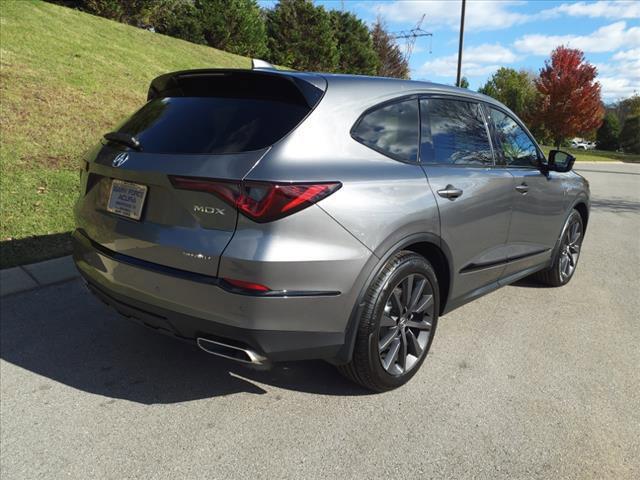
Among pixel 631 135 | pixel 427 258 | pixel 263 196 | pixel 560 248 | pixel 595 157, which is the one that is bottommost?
pixel 595 157

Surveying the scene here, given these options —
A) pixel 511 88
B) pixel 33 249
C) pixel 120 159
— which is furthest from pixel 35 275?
pixel 511 88

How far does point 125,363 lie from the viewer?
3305 millimetres

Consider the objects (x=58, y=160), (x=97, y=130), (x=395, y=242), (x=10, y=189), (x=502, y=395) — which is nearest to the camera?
(x=395, y=242)

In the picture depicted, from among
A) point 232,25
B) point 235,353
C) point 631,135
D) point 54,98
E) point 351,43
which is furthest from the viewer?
point 631,135

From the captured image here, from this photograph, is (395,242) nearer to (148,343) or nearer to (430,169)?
(430,169)

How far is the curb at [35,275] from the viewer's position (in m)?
4.27

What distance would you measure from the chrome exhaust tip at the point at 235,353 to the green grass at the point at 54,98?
303 centimetres

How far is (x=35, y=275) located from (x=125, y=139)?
7.61 feet

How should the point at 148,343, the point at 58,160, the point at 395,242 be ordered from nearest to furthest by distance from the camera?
the point at 395,242, the point at 148,343, the point at 58,160

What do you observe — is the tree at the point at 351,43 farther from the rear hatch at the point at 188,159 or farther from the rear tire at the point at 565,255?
the rear hatch at the point at 188,159

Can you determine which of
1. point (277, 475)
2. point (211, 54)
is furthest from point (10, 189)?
point (211, 54)

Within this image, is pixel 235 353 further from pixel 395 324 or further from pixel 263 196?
pixel 395 324

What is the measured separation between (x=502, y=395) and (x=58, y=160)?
259 inches

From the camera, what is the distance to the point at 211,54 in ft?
58.1
